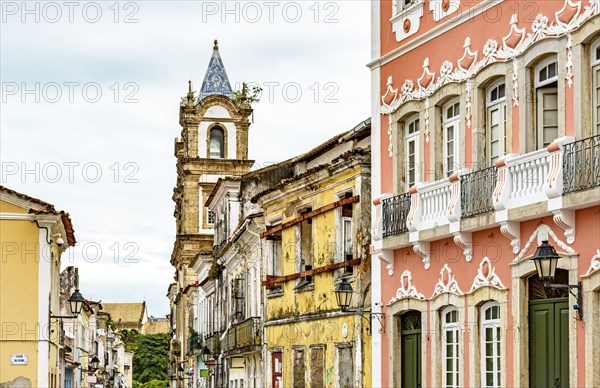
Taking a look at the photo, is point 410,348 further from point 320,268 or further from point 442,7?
point 442,7

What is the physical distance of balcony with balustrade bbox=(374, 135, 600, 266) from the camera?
51.8ft

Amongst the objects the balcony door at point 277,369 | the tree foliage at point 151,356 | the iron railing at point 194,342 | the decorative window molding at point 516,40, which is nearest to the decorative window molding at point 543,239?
the decorative window molding at point 516,40

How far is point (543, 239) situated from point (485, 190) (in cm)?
163

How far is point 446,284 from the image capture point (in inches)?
792

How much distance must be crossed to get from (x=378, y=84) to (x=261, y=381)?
38.7 ft

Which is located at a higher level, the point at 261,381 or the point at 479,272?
the point at 479,272

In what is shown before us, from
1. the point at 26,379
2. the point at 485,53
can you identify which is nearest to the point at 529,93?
the point at 485,53

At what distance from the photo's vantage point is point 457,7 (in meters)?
19.9

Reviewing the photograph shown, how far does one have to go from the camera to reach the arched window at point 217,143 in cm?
7431

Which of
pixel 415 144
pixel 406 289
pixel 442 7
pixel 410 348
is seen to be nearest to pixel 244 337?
pixel 410 348

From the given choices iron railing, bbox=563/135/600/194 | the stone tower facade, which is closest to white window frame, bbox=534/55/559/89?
iron railing, bbox=563/135/600/194

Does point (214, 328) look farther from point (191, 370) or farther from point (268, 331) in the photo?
point (191, 370)

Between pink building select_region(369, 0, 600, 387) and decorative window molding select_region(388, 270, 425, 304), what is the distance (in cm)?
3

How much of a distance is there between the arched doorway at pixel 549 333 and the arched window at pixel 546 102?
1.92 m
